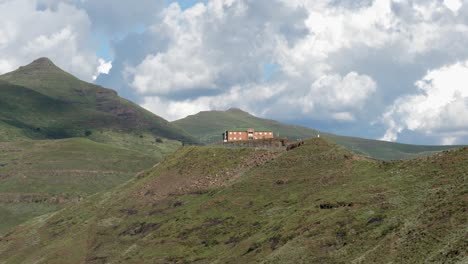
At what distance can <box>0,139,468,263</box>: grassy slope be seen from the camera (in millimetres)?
85575

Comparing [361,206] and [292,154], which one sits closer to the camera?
[361,206]

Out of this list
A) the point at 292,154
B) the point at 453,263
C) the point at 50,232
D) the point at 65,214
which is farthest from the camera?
the point at 65,214

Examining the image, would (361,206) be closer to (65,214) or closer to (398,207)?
(398,207)

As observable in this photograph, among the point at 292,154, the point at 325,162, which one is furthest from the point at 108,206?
the point at 325,162

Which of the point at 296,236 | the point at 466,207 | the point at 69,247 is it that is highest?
the point at 466,207

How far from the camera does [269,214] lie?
415 ft

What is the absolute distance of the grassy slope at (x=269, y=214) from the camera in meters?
85.6

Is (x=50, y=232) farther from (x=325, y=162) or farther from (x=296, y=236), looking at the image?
(x=296, y=236)

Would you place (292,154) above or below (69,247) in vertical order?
above

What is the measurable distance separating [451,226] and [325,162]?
2537 inches

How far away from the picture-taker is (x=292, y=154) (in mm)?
154000

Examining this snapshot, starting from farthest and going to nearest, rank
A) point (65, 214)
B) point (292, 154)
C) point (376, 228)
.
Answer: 1. point (65, 214)
2. point (292, 154)
3. point (376, 228)

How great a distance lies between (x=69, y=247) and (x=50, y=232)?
23965mm

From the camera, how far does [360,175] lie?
410ft
